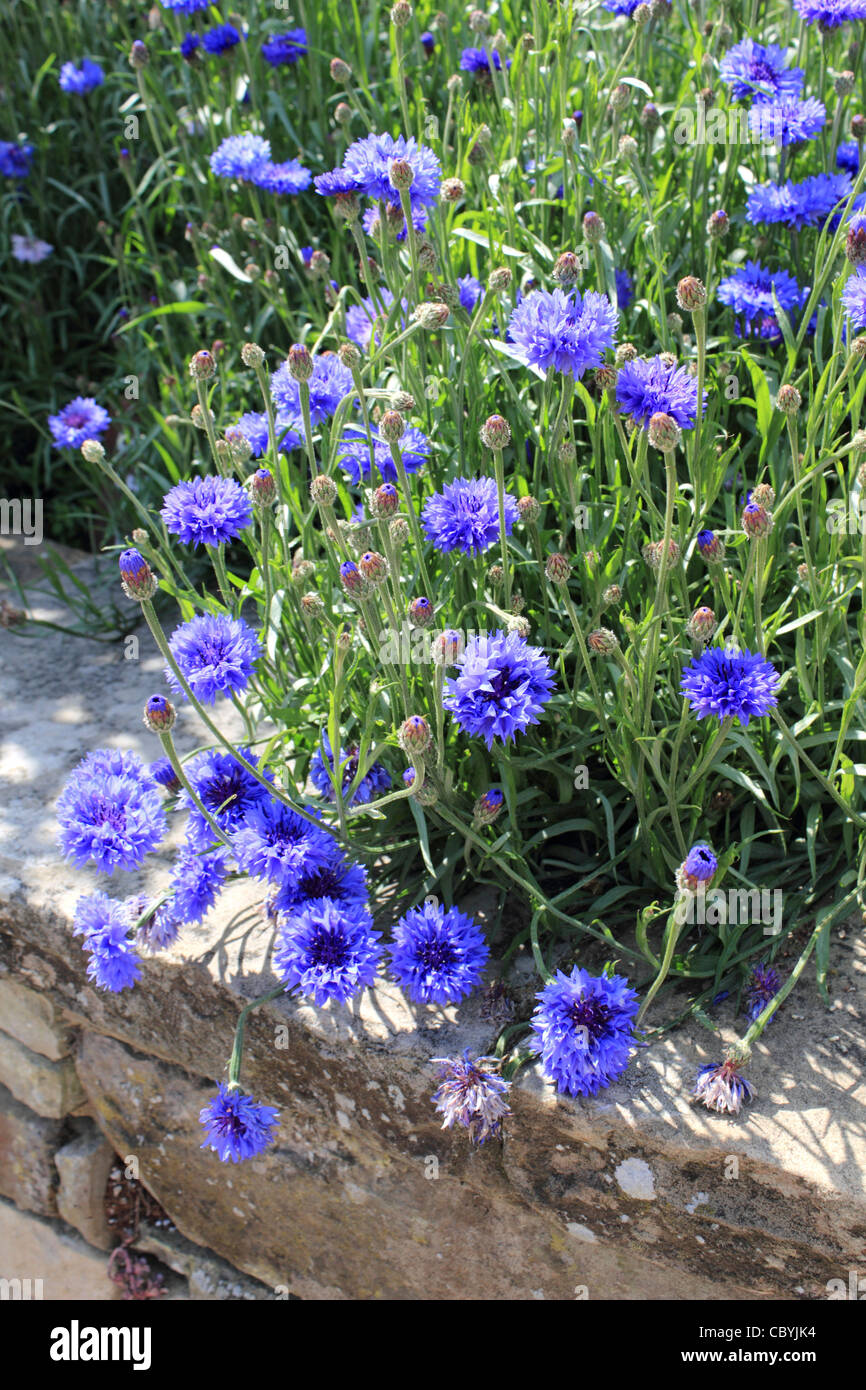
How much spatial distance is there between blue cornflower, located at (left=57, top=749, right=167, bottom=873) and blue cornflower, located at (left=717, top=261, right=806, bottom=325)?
1394 millimetres

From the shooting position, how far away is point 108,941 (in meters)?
1.92

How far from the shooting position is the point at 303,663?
7.48ft

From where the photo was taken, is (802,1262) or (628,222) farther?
(628,222)

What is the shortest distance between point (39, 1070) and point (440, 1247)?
926 millimetres

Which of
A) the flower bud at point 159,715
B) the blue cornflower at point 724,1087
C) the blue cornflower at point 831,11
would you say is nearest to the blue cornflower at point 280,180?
the blue cornflower at point 831,11

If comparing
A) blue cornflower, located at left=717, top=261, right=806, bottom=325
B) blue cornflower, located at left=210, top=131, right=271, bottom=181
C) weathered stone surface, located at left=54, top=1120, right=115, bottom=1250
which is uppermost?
blue cornflower, located at left=210, top=131, right=271, bottom=181

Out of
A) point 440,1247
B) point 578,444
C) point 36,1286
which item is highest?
point 578,444

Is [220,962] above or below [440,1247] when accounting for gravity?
above

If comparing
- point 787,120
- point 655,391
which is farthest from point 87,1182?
point 787,120

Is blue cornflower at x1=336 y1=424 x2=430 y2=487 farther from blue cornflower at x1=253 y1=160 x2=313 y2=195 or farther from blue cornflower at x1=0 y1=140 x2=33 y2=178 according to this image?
blue cornflower at x1=0 y1=140 x2=33 y2=178

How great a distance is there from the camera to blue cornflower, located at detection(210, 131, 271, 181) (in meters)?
2.68

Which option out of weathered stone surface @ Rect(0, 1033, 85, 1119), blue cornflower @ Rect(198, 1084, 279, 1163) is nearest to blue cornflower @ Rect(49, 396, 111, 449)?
weathered stone surface @ Rect(0, 1033, 85, 1119)

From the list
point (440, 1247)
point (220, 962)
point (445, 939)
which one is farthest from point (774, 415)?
point (440, 1247)

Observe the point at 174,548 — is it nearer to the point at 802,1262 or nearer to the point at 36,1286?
the point at 36,1286
